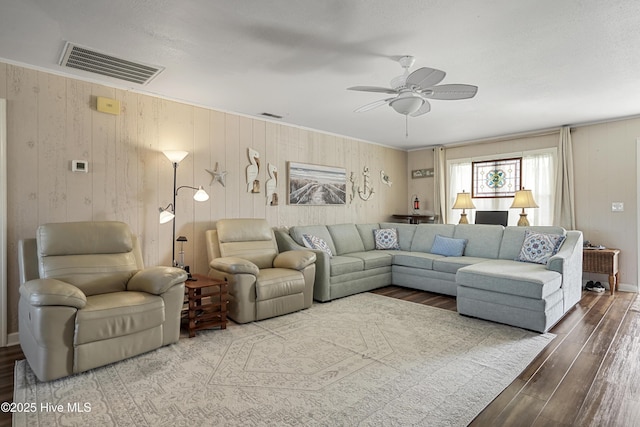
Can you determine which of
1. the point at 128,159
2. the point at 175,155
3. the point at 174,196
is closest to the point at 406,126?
the point at 175,155

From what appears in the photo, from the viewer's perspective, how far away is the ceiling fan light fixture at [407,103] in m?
2.94

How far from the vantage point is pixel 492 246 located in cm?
489

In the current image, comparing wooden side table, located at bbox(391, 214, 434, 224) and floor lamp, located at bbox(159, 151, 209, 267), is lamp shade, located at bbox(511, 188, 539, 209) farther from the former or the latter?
floor lamp, located at bbox(159, 151, 209, 267)

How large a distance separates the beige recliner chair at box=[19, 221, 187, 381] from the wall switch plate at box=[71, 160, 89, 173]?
592 mm

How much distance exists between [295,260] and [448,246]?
2.47m

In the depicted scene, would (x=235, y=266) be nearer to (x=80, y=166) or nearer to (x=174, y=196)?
(x=174, y=196)

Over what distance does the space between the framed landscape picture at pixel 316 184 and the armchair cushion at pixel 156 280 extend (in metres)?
→ 2.51

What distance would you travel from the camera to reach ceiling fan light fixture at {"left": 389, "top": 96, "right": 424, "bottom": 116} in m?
2.94

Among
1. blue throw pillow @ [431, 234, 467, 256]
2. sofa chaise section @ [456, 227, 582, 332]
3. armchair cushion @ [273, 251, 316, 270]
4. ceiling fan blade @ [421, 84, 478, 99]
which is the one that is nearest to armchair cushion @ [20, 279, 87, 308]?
armchair cushion @ [273, 251, 316, 270]

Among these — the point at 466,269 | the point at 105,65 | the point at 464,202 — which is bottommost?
the point at 466,269

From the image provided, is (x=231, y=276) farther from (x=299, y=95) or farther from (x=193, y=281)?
(x=299, y=95)

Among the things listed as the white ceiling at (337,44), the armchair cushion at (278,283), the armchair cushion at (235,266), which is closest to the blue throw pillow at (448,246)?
the white ceiling at (337,44)

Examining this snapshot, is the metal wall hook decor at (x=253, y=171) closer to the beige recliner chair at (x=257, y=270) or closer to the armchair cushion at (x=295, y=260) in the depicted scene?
the beige recliner chair at (x=257, y=270)

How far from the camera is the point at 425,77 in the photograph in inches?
102
